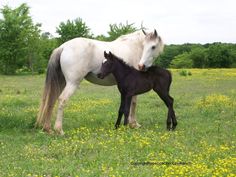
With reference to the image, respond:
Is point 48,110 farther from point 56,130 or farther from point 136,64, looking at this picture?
point 136,64

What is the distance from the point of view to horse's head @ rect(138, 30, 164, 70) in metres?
11.3

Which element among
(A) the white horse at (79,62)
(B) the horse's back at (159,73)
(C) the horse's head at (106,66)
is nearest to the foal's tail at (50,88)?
(A) the white horse at (79,62)

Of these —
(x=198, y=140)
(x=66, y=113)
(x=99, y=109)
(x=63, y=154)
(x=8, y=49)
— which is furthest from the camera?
(x=8, y=49)

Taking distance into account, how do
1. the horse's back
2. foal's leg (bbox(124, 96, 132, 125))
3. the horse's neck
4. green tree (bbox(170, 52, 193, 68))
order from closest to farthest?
foal's leg (bbox(124, 96, 132, 125)) → the horse's back → the horse's neck → green tree (bbox(170, 52, 193, 68))

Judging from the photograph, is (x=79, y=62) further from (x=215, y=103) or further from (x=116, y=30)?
(x=116, y=30)

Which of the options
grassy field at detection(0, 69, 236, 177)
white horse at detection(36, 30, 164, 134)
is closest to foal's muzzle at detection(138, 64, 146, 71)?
white horse at detection(36, 30, 164, 134)

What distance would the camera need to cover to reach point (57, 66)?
37.0 feet

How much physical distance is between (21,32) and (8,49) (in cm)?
301

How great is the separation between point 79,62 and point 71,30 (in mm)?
49528

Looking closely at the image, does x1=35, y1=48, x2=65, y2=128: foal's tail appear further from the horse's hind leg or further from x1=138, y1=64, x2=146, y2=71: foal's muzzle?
x1=138, y1=64, x2=146, y2=71: foal's muzzle

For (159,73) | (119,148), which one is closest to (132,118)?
(159,73)

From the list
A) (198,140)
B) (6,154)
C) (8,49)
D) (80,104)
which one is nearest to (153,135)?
(198,140)

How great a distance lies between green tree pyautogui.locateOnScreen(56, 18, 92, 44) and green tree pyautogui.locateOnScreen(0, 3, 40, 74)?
430 cm

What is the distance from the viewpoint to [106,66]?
10961mm
